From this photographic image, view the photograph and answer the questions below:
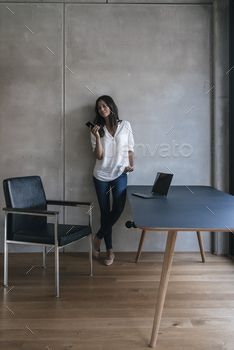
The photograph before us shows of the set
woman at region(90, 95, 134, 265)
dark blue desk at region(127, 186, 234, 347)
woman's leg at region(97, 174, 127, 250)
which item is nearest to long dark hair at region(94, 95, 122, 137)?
woman at region(90, 95, 134, 265)

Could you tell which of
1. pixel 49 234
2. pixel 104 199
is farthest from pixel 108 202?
pixel 49 234

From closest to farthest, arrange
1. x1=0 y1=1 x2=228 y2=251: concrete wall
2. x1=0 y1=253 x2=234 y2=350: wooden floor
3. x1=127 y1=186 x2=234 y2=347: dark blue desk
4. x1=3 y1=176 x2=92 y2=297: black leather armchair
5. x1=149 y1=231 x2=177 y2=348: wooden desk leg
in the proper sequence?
x1=127 y1=186 x2=234 y2=347: dark blue desk, x1=149 y1=231 x2=177 y2=348: wooden desk leg, x1=0 y1=253 x2=234 y2=350: wooden floor, x1=3 y1=176 x2=92 y2=297: black leather armchair, x1=0 y1=1 x2=228 y2=251: concrete wall

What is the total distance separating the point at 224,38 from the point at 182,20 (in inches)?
20.8

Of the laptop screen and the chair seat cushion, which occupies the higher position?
the laptop screen

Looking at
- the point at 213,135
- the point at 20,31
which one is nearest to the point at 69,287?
the point at 213,135

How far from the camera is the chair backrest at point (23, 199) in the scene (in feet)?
8.10

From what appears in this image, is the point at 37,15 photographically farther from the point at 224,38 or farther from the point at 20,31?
the point at 224,38

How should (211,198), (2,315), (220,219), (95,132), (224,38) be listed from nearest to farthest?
(220,219), (2,315), (211,198), (95,132), (224,38)

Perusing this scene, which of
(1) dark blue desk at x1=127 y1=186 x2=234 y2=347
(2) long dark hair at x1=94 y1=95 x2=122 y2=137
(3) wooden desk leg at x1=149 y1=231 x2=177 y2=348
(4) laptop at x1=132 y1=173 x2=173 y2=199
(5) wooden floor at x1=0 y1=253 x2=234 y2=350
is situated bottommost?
(5) wooden floor at x1=0 y1=253 x2=234 y2=350

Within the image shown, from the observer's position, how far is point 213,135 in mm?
3404

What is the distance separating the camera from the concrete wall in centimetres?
331

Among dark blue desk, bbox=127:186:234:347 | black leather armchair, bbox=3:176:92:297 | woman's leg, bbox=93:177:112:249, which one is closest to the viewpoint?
dark blue desk, bbox=127:186:234:347

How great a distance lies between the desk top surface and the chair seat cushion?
590mm

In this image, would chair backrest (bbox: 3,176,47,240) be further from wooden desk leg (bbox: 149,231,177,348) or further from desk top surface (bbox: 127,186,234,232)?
wooden desk leg (bbox: 149,231,177,348)
